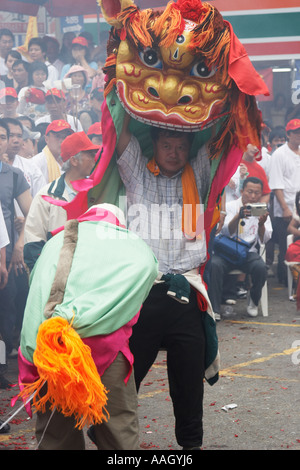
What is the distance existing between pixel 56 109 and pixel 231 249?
2.80 metres

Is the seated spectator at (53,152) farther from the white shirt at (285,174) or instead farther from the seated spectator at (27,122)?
the white shirt at (285,174)

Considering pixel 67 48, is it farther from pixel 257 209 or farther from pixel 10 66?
pixel 257 209

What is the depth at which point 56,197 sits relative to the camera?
5375 mm

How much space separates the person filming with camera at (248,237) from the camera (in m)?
7.91

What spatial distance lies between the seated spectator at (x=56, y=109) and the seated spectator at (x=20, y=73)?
1.02 meters

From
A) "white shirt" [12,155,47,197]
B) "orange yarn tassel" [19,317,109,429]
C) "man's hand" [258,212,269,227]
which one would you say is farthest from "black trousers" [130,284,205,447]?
"man's hand" [258,212,269,227]

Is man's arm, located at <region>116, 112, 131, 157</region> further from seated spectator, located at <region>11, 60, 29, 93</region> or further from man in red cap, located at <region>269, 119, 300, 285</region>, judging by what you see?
seated spectator, located at <region>11, 60, 29, 93</region>

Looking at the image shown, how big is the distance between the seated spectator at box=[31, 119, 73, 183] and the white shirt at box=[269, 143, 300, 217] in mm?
3199

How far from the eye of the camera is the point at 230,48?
358 cm

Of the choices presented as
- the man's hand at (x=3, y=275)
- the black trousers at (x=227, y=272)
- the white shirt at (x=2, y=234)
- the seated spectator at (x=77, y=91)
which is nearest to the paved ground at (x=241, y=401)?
the black trousers at (x=227, y=272)

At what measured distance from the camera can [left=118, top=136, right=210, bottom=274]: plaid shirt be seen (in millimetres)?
3738

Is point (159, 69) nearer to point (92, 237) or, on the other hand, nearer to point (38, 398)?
point (92, 237)

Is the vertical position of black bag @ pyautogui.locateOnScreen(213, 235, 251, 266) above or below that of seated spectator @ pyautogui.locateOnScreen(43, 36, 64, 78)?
below
